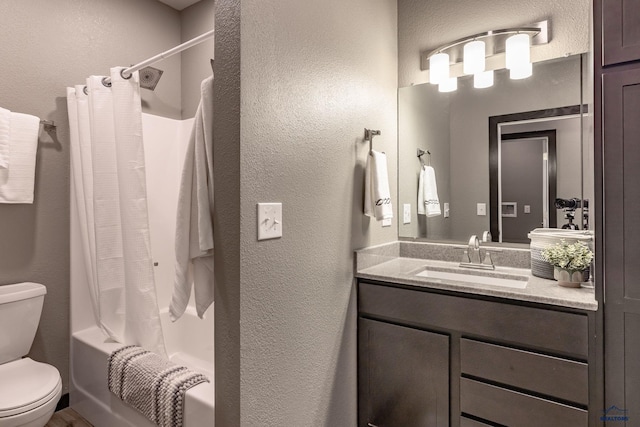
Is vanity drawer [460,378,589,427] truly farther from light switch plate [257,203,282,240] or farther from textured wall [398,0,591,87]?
textured wall [398,0,591,87]

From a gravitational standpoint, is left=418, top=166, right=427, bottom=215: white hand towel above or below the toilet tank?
above

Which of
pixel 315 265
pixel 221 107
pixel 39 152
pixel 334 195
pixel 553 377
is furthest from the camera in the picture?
pixel 39 152

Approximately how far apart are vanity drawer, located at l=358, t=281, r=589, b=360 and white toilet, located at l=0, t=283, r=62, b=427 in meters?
1.51

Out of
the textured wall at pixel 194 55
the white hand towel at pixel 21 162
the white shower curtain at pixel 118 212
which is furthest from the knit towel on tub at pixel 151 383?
the textured wall at pixel 194 55

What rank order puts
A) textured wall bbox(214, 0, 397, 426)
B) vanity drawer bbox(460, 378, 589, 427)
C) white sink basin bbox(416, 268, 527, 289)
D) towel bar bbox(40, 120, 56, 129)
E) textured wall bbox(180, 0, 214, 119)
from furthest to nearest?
textured wall bbox(180, 0, 214, 119)
towel bar bbox(40, 120, 56, 129)
white sink basin bbox(416, 268, 527, 289)
vanity drawer bbox(460, 378, 589, 427)
textured wall bbox(214, 0, 397, 426)

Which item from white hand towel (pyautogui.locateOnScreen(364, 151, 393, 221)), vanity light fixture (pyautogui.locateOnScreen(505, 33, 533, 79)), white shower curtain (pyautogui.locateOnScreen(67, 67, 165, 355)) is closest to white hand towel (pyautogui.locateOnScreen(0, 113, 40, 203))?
white shower curtain (pyautogui.locateOnScreen(67, 67, 165, 355))

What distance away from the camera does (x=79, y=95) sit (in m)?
2.08

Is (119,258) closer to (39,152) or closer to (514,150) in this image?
(39,152)

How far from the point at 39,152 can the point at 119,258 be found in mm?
820

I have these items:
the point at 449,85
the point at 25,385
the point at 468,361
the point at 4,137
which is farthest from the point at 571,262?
the point at 4,137

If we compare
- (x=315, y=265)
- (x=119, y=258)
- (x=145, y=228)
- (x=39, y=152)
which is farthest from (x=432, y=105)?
(x=39, y=152)

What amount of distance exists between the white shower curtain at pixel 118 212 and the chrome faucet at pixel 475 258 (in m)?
1.77

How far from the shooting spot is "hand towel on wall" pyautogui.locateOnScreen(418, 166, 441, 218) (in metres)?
2.24

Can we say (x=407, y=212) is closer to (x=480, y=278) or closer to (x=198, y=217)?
(x=480, y=278)
